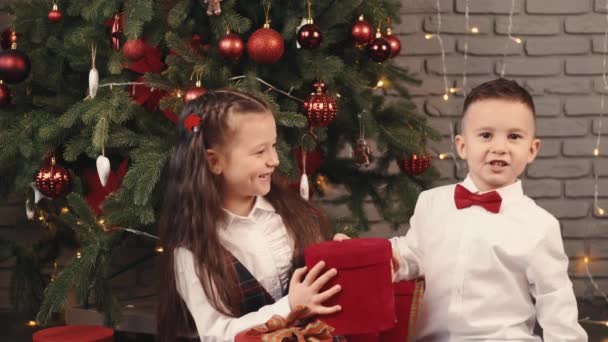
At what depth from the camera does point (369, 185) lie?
9.88 feet

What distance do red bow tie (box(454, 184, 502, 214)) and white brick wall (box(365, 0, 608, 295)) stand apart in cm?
167

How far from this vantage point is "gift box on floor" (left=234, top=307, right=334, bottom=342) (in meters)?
1.71

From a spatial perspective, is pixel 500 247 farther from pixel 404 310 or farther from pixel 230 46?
pixel 230 46

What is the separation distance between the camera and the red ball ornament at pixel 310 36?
236 cm

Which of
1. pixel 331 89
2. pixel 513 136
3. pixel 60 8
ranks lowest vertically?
pixel 513 136

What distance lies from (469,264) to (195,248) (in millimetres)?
684

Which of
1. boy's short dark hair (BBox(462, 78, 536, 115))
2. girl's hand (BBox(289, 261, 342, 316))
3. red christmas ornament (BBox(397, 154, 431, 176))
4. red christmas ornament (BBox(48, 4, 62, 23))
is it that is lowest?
girl's hand (BBox(289, 261, 342, 316))

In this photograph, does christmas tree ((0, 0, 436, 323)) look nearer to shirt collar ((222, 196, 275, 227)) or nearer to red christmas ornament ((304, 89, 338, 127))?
red christmas ornament ((304, 89, 338, 127))

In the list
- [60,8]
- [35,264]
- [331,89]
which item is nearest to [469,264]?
[331,89]

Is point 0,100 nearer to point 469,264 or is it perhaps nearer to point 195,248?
point 195,248

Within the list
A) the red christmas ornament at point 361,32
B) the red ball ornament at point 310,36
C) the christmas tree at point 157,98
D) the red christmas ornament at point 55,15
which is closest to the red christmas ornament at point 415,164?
the christmas tree at point 157,98

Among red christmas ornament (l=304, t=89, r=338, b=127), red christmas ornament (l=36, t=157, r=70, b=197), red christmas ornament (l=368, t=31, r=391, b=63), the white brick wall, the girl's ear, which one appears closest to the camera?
the girl's ear

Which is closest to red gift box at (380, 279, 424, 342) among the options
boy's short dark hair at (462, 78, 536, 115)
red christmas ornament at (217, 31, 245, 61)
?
boy's short dark hair at (462, 78, 536, 115)

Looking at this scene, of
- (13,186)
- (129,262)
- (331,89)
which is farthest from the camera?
(129,262)
